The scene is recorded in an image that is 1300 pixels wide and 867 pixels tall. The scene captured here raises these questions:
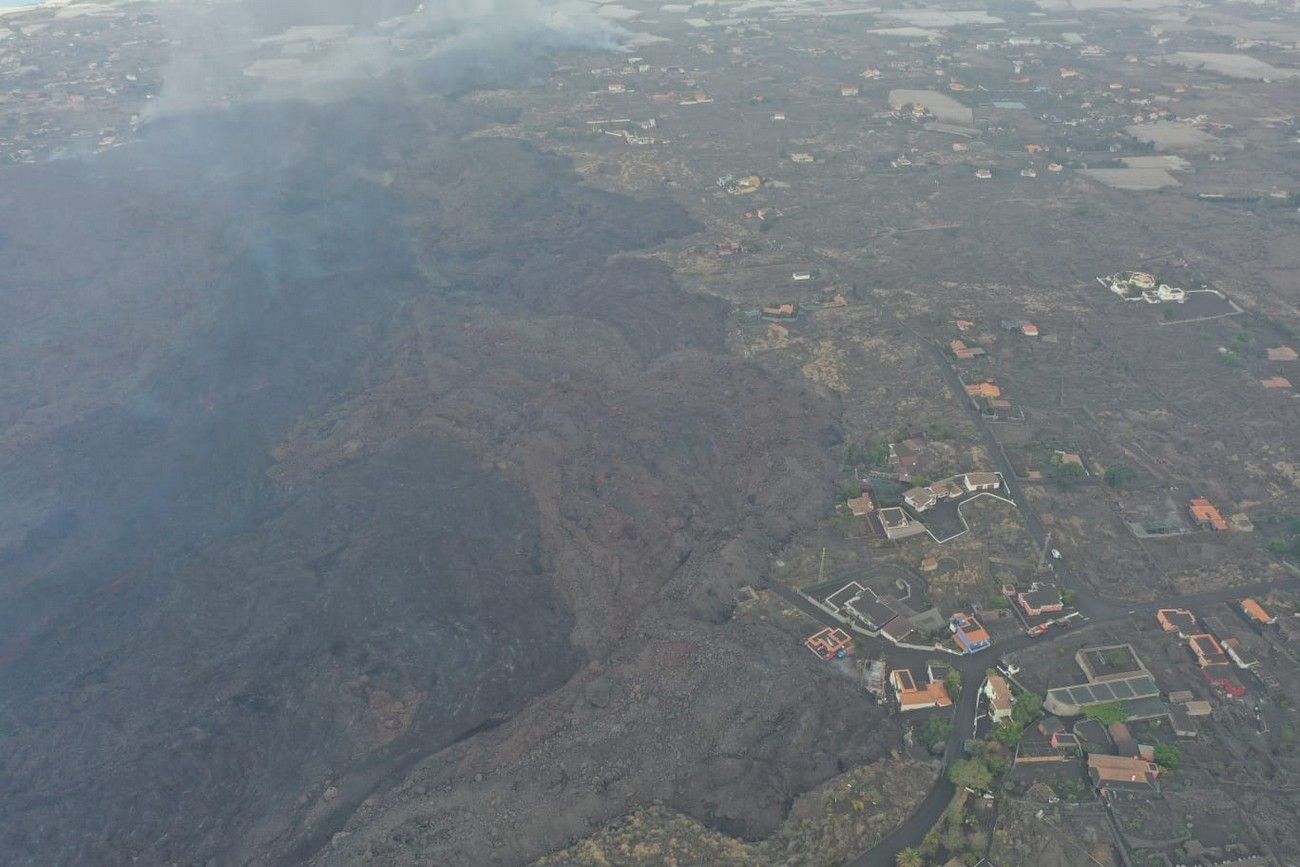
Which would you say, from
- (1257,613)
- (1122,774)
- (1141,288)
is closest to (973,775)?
(1122,774)

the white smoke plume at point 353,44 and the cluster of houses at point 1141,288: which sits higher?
the white smoke plume at point 353,44

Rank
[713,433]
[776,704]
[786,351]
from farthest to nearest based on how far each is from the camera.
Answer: [786,351]
[713,433]
[776,704]

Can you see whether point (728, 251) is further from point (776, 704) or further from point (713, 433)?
point (776, 704)

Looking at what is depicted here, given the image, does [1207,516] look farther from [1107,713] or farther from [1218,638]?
[1107,713]

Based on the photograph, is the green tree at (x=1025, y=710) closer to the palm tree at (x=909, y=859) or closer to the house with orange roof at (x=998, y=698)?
the house with orange roof at (x=998, y=698)

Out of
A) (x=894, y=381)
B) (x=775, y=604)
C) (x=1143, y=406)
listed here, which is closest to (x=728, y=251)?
(x=894, y=381)

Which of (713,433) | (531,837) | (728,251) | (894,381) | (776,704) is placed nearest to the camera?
(531,837)

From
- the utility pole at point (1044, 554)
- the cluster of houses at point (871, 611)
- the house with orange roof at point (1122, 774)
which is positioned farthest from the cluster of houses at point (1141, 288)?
the house with orange roof at point (1122, 774)
